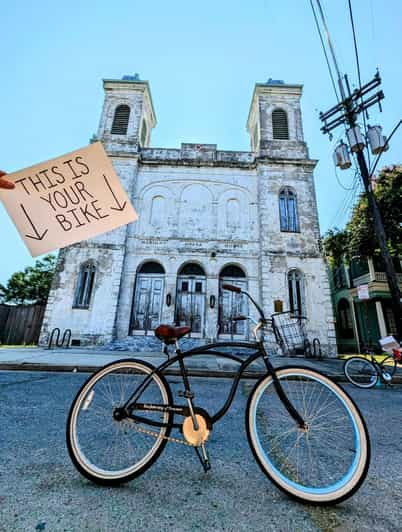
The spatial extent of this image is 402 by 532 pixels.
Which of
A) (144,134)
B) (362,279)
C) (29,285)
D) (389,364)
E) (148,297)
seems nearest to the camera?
(389,364)

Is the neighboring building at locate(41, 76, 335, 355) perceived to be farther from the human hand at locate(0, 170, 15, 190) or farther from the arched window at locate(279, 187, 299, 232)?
the human hand at locate(0, 170, 15, 190)

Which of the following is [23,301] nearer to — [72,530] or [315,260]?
[315,260]

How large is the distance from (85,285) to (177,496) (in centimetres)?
1116

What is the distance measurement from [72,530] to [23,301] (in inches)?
→ 1069

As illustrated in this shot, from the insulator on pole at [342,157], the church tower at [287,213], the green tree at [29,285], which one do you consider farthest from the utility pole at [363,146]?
the green tree at [29,285]

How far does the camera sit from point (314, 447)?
182 cm

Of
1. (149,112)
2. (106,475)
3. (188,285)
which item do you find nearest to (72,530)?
(106,475)

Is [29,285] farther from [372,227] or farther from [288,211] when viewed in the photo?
[372,227]

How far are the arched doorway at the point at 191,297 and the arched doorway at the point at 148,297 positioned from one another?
0.87m

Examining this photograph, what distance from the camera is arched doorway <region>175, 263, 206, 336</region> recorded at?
430 inches

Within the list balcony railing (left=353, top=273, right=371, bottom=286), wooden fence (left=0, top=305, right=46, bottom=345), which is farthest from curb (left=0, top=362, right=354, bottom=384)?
balcony railing (left=353, top=273, right=371, bottom=286)

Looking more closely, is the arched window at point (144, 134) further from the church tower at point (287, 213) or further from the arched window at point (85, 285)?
the arched window at point (85, 285)

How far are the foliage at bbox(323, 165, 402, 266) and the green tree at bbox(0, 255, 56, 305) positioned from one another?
2347 cm

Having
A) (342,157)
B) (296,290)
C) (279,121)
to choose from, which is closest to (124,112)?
(279,121)
